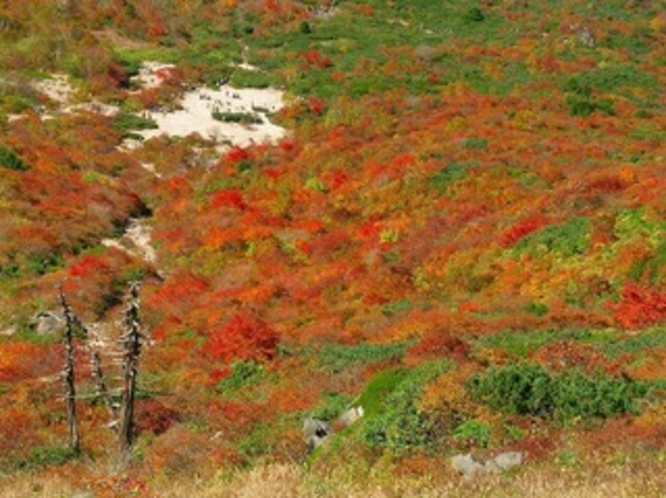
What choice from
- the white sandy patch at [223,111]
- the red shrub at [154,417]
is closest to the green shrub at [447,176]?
the white sandy patch at [223,111]

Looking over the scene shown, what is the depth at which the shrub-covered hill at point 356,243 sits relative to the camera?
14031 mm

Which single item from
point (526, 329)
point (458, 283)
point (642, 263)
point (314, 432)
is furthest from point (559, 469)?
point (458, 283)

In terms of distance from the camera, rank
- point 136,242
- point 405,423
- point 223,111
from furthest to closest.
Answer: point 223,111, point 136,242, point 405,423

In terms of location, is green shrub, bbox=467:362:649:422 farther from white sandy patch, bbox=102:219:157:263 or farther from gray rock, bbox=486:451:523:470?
white sandy patch, bbox=102:219:157:263

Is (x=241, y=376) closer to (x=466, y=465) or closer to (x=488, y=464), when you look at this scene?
(x=466, y=465)

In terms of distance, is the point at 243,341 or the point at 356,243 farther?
the point at 356,243

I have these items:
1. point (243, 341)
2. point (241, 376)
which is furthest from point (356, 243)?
point (241, 376)

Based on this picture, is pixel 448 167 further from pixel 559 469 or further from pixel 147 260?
pixel 559 469

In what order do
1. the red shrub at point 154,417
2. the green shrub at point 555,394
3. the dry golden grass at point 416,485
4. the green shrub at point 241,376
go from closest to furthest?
the dry golden grass at point 416,485 → the green shrub at point 555,394 → the red shrub at point 154,417 → the green shrub at point 241,376

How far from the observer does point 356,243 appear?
37.7m

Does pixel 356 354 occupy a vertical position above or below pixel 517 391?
below

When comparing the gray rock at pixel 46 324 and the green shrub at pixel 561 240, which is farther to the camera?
the gray rock at pixel 46 324

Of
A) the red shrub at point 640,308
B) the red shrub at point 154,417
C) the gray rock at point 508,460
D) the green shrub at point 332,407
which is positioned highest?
the gray rock at point 508,460

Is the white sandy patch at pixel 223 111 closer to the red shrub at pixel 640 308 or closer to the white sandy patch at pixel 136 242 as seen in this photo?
the white sandy patch at pixel 136 242
